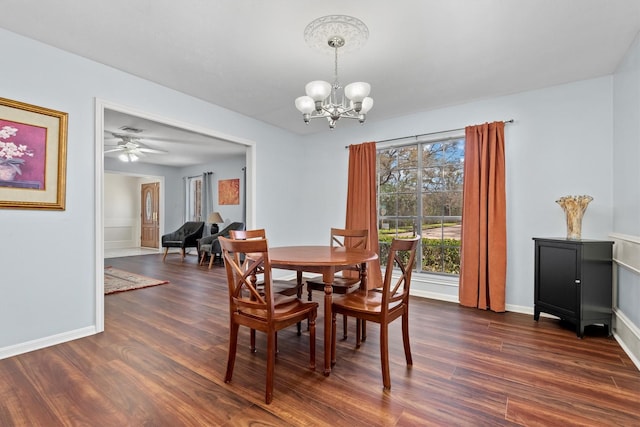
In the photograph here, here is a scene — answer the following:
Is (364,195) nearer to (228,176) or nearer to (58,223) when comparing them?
(58,223)

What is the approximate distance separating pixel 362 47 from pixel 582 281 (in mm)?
2761

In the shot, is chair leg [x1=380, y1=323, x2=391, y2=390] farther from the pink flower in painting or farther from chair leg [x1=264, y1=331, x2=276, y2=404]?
the pink flower in painting

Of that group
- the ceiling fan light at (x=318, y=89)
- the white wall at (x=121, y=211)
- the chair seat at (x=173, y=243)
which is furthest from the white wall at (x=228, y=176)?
the ceiling fan light at (x=318, y=89)

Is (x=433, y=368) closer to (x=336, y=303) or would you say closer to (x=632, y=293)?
(x=336, y=303)

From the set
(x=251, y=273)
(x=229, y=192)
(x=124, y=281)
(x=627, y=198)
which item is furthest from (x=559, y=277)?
(x=229, y=192)

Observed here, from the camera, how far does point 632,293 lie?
241 cm

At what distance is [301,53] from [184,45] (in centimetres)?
→ 96

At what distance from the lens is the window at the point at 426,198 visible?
3.92 metres

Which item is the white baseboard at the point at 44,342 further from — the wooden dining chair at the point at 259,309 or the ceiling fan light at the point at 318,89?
the ceiling fan light at the point at 318,89

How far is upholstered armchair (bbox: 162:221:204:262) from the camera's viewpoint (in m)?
7.01

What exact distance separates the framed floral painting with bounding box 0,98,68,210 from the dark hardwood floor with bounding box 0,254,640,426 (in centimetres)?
121

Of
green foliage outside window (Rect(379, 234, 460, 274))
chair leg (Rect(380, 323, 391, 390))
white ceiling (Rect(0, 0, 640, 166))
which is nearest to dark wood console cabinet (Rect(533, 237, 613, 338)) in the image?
green foliage outside window (Rect(379, 234, 460, 274))

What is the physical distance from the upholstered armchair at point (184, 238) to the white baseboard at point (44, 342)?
442 cm

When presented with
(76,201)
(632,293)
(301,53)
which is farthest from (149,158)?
(632,293)
